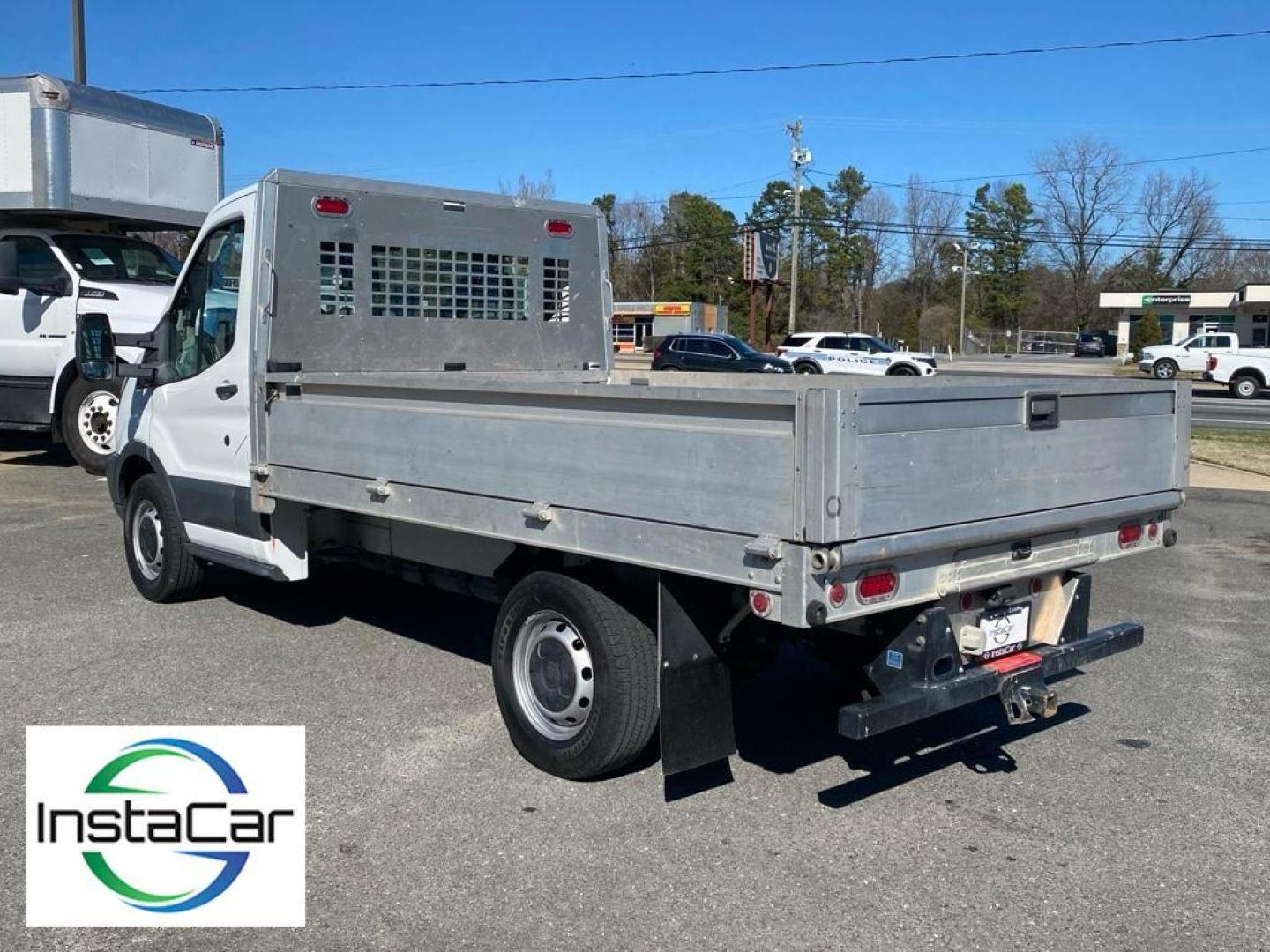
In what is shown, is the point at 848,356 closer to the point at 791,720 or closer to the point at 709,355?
the point at 709,355

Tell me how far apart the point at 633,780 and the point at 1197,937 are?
216cm

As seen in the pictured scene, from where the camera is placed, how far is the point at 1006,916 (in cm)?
390

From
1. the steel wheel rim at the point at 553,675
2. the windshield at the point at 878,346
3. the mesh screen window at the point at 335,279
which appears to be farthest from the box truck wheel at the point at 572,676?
the windshield at the point at 878,346

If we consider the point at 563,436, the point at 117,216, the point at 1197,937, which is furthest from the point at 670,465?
the point at 117,216

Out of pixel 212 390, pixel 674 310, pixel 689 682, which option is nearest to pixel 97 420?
pixel 212 390

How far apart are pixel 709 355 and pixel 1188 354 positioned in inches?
613

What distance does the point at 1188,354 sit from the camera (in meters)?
38.9

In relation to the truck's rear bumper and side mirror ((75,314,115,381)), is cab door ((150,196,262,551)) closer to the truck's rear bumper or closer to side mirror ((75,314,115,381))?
side mirror ((75,314,115,381))

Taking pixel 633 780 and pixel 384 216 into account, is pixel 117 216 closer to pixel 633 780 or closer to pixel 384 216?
pixel 384 216

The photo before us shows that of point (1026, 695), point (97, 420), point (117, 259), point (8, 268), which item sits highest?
point (117, 259)

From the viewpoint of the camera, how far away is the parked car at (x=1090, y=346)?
7588 cm

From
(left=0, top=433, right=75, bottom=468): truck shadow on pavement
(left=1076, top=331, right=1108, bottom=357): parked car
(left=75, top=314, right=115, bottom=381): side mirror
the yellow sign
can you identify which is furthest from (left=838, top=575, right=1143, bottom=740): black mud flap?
(left=1076, top=331, right=1108, bottom=357): parked car

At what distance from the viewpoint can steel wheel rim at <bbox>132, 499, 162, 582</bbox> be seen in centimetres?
773

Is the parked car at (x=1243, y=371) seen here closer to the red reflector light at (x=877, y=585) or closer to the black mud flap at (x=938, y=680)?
the black mud flap at (x=938, y=680)
